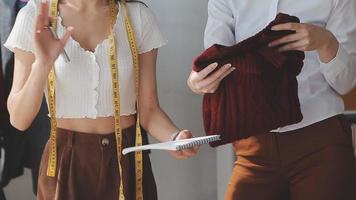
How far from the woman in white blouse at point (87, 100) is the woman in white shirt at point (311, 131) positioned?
6.9 inches

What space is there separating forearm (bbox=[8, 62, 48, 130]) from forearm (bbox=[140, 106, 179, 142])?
0.30 m

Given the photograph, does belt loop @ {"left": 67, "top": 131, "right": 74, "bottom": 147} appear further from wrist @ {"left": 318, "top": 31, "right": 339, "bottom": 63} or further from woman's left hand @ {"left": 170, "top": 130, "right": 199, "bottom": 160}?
wrist @ {"left": 318, "top": 31, "right": 339, "bottom": 63}

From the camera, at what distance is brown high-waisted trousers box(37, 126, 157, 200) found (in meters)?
1.37

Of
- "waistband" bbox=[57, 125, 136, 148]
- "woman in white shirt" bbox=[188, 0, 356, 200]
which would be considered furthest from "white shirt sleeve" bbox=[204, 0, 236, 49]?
"waistband" bbox=[57, 125, 136, 148]

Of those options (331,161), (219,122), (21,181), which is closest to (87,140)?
(219,122)

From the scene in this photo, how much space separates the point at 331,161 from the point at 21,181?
50.4 inches

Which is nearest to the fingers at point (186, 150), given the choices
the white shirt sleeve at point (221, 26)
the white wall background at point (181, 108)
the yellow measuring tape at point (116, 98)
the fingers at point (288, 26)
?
the yellow measuring tape at point (116, 98)

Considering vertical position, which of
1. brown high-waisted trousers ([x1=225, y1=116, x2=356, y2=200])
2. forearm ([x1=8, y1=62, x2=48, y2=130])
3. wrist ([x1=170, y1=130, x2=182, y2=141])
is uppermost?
forearm ([x1=8, y1=62, x2=48, y2=130])

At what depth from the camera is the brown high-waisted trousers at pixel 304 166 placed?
52.7 inches

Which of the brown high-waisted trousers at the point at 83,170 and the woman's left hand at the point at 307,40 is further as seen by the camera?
the brown high-waisted trousers at the point at 83,170

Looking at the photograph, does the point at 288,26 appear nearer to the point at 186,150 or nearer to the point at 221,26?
the point at 221,26

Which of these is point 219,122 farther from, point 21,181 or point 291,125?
point 21,181

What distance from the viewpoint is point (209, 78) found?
1307 mm

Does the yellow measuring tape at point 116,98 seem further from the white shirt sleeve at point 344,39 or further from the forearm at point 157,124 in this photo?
the white shirt sleeve at point 344,39
